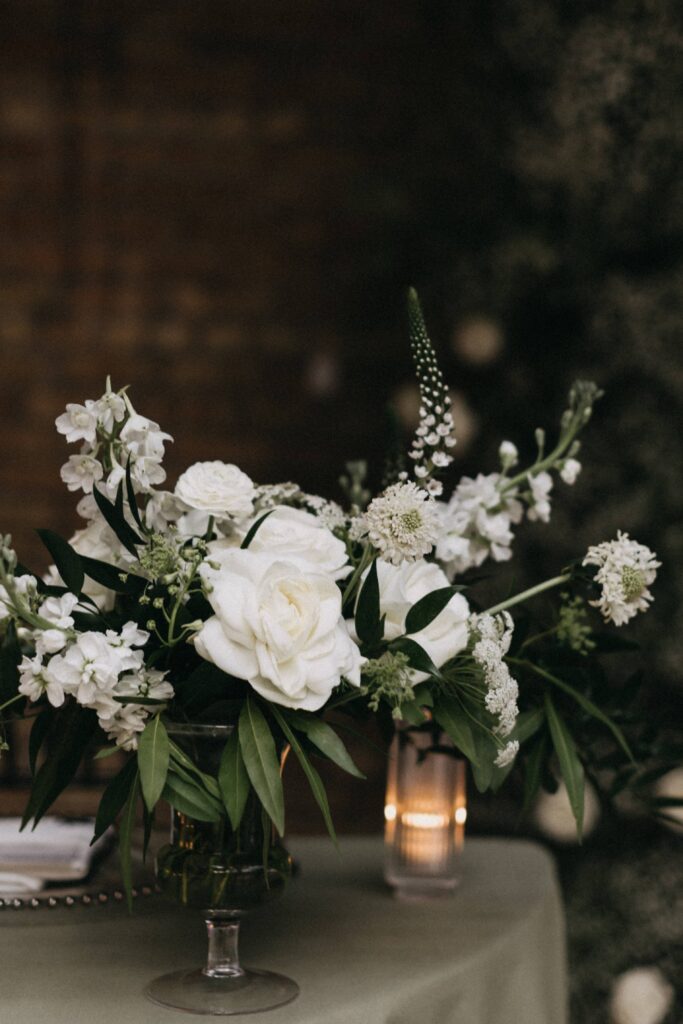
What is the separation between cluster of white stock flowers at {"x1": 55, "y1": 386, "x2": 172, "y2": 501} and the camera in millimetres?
982

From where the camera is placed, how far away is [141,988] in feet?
3.36

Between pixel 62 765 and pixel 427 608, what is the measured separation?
0.34 metres

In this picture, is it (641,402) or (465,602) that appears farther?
(641,402)

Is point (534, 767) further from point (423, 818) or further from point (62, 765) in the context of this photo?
point (62, 765)

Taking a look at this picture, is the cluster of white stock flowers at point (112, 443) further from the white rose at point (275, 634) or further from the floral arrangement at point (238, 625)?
the white rose at point (275, 634)

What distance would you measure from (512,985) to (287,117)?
2397 millimetres

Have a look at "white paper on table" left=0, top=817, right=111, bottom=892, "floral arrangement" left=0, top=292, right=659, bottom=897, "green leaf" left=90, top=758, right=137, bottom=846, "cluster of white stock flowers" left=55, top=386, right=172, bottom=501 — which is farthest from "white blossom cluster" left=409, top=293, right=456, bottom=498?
"white paper on table" left=0, top=817, right=111, bottom=892

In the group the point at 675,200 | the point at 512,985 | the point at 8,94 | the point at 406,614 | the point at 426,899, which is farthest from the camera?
the point at 8,94

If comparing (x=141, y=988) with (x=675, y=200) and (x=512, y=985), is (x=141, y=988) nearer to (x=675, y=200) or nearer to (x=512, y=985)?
(x=512, y=985)

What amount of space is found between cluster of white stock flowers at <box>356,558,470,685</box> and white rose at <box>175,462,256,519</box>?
0.44 feet

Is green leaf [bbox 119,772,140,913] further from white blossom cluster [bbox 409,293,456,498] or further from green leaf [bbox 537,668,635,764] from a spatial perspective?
green leaf [bbox 537,668,635,764]

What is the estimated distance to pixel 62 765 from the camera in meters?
1.00

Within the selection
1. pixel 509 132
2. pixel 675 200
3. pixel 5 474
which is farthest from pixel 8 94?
pixel 675 200

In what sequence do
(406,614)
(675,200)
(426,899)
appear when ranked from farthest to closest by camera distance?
(675,200)
(426,899)
(406,614)
